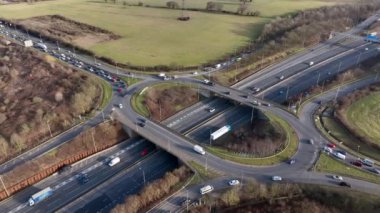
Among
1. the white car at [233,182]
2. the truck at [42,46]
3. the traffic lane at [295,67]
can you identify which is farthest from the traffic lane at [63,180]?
the truck at [42,46]

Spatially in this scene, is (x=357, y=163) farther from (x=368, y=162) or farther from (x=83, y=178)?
(x=83, y=178)

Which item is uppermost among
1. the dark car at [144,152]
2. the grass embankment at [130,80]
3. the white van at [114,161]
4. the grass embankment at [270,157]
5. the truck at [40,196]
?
the grass embankment at [130,80]

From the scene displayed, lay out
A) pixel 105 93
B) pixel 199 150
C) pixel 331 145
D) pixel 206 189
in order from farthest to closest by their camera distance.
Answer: pixel 105 93 < pixel 331 145 < pixel 199 150 < pixel 206 189

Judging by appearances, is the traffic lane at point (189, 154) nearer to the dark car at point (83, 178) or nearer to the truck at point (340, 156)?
the truck at point (340, 156)

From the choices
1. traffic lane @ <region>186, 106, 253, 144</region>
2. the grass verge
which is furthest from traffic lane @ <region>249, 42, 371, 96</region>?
the grass verge

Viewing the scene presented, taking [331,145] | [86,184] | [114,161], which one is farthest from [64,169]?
[331,145]

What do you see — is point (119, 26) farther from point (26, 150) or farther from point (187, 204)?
point (187, 204)

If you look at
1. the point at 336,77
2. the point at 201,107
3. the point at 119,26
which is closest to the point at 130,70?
the point at 201,107
